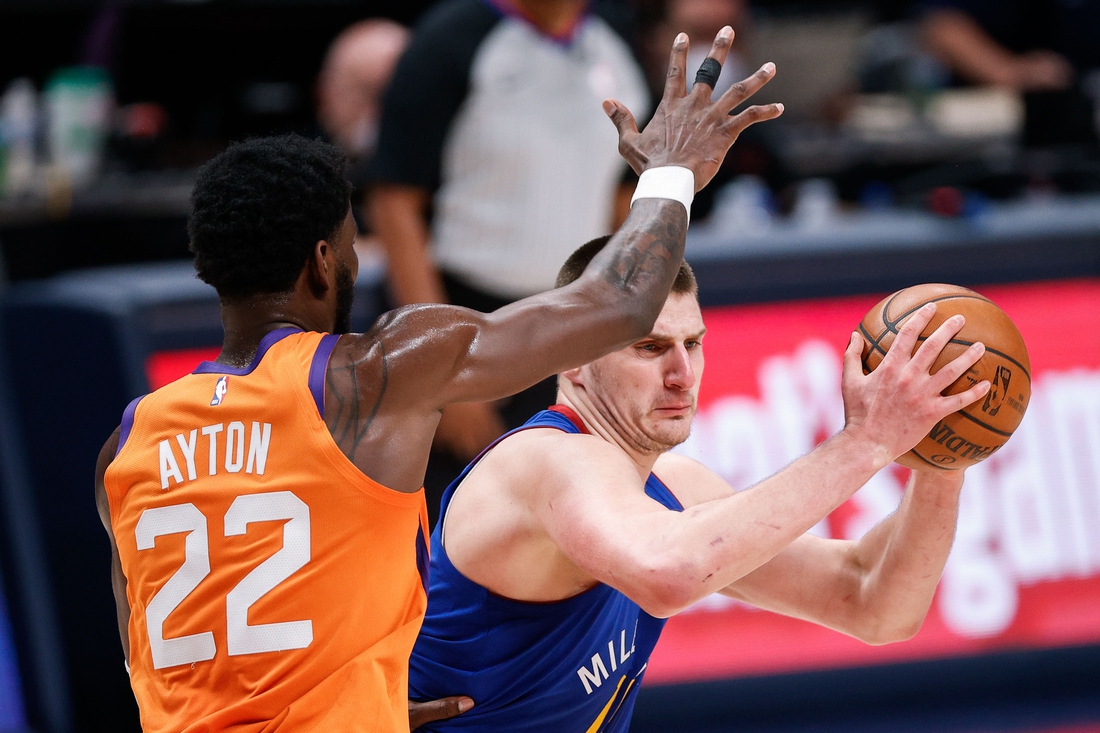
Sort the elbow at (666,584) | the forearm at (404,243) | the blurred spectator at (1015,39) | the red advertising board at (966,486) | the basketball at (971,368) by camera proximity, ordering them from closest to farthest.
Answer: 1. the elbow at (666,584)
2. the basketball at (971,368)
3. the forearm at (404,243)
4. the red advertising board at (966,486)
5. the blurred spectator at (1015,39)

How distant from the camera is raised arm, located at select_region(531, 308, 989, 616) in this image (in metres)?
2.34

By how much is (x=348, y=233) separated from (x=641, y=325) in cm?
58

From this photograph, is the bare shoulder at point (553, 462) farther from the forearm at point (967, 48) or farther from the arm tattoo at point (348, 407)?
the forearm at point (967, 48)

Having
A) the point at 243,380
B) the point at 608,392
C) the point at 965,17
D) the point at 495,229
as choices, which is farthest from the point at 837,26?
the point at 243,380

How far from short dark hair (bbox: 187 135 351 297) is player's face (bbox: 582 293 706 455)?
2.52 feet

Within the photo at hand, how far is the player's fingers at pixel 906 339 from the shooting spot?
8.02 ft

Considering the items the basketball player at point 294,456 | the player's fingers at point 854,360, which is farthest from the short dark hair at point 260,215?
the player's fingers at point 854,360

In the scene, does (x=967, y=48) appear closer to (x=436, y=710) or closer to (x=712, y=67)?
(x=712, y=67)

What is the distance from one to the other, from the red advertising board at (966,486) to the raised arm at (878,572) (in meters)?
2.06

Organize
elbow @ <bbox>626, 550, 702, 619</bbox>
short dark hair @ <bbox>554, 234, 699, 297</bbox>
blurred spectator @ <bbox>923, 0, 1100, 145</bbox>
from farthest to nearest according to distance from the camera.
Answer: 1. blurred spectator @ <bbox>923, 0, 1100, 145</bbox>
2. short dark hair @ <bbox>554, 234, 699, 297</bbox>
3. elbow @ <bbox>626, 550, 702, 619</bbox>

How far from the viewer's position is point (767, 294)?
543 cm

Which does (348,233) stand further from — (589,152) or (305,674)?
(589,152)

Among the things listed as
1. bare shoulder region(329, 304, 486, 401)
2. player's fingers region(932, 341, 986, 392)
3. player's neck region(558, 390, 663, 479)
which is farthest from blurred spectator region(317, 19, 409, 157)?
player's fingers region(932, 341, 986, 392)

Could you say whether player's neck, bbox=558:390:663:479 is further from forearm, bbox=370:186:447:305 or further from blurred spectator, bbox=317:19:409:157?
blurred spectator, bbox=317:19:409:157
